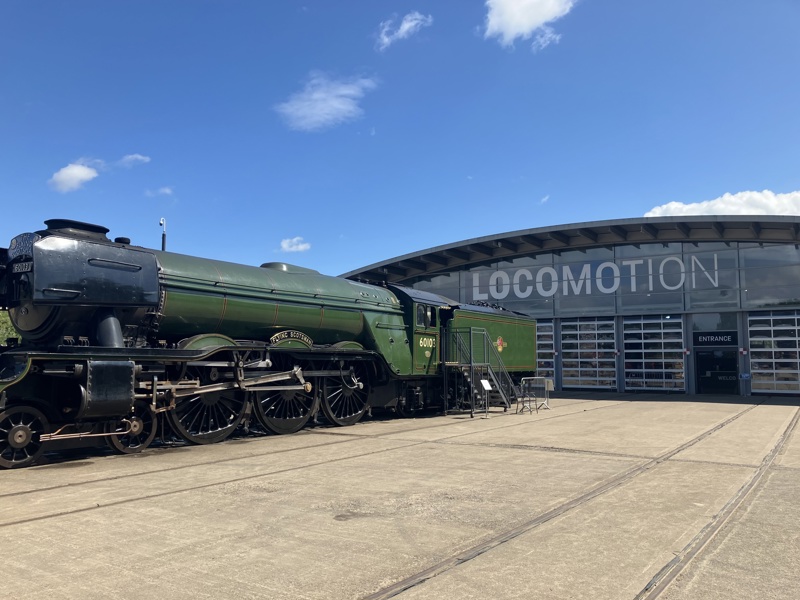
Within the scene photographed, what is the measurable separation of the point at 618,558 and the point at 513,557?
2.74 feet

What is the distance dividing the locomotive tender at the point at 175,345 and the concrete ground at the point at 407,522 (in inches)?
33.2

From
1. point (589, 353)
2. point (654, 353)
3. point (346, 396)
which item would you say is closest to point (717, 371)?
point (654, 353)

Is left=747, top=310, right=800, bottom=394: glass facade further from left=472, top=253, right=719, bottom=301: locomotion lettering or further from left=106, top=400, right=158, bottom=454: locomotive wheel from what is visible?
left=106, top=400, right=158, bottom=454: locomotive wheel

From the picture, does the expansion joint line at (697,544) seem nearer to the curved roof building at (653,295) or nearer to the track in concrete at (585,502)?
the track in concrete at (585,502)

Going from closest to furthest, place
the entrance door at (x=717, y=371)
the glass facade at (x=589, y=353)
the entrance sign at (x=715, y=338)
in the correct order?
1. the entrance sign at (x=715, y=338)
2. the entrance door at (x=717, y=371)
3. the glass facade at (x=589, y=353)

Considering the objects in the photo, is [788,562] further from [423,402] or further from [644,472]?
[423,402]

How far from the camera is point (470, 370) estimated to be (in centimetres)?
1761

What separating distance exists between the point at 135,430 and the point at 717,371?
2509cm

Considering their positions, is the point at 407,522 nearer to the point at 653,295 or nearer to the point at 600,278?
the point at 653,295

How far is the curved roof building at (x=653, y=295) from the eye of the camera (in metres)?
25.6

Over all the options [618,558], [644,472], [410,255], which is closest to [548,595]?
[618,558]

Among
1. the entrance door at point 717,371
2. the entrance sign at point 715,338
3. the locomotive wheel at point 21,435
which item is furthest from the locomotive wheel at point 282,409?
the entrance door at point 717,371

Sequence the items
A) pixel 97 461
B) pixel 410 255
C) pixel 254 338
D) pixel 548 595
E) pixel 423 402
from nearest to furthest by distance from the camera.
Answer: pixel 548 595 < pixel 97 461 < pixel 254 338 < pixel 423 402 < pixel 410 255

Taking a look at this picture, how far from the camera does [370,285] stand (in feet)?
54.0
